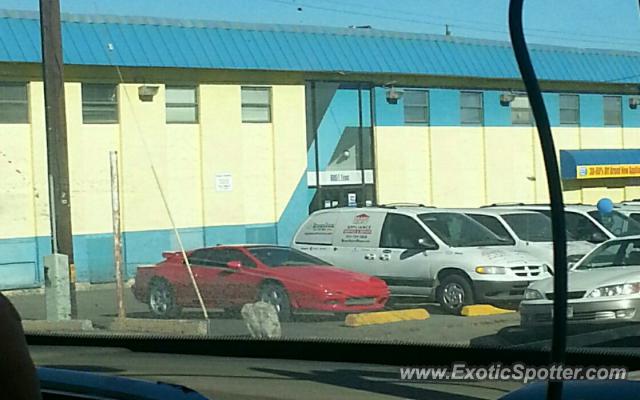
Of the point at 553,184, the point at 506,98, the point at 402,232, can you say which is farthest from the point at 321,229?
the point at 553,184

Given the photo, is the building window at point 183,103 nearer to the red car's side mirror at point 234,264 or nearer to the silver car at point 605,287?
the red car's side mirror at point 234,264

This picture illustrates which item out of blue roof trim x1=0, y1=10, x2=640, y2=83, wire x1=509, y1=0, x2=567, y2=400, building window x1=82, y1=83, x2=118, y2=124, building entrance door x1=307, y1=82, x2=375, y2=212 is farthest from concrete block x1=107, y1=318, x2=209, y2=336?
wire x1=509, y1=0, x2=567, y2=400

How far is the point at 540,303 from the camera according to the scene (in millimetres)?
5973

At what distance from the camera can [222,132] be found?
1532 centimetres

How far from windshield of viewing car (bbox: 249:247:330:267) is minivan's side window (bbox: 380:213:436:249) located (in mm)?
803

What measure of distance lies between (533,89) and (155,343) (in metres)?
4.56

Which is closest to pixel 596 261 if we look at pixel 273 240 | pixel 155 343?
pixel 155 343

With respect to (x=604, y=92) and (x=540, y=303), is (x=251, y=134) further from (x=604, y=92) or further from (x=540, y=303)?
(x=540, y=303)

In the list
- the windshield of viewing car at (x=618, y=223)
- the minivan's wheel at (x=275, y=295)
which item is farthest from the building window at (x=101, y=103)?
the windshield of viewing car at (x=618, y=223)

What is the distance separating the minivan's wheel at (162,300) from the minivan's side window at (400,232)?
2.31 meters

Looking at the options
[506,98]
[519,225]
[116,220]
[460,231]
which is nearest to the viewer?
[506,98]

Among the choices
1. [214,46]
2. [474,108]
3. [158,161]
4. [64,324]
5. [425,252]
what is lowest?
[64,324]

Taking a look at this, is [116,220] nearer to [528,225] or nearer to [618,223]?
[528,225]

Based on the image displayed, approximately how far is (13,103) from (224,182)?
3458 mm
